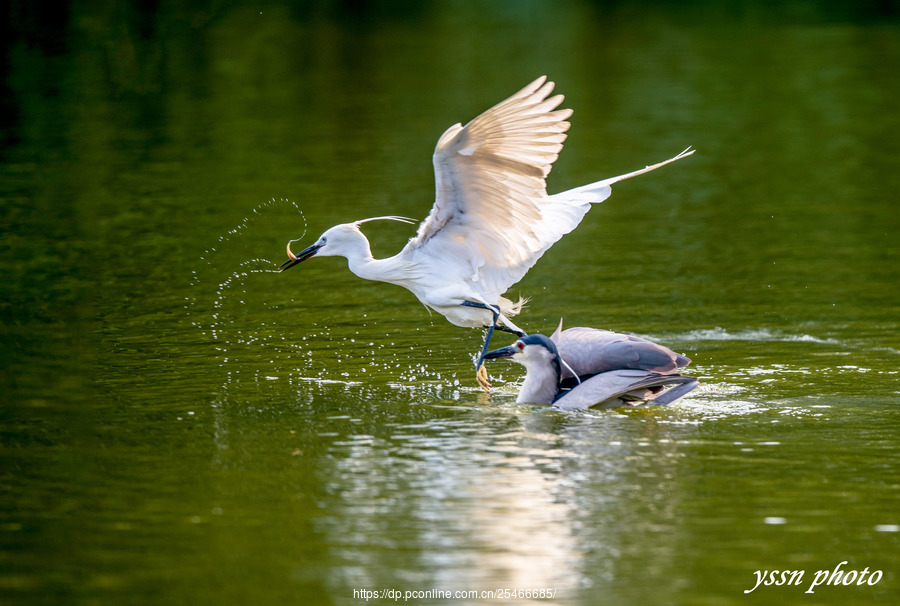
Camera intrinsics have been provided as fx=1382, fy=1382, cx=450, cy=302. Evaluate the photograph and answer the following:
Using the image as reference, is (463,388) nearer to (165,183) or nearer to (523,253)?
(523,253)

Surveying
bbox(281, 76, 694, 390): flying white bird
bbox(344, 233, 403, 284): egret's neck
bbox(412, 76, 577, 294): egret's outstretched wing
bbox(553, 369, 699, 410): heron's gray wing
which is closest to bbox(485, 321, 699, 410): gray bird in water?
bbox(553, 369, 699, 410): heron's gray wing

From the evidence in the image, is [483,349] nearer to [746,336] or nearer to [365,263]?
[365,263]

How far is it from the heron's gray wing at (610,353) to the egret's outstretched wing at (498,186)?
89 cm

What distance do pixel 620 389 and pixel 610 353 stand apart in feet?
1.50

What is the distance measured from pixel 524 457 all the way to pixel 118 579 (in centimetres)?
276

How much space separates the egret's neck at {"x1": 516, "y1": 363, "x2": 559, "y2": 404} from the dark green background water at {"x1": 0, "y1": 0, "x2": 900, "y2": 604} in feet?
0.76

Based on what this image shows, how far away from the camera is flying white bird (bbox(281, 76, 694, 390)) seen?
9.62m

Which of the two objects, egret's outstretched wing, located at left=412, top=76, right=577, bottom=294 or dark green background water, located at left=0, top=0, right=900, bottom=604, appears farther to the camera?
egret's outstretched wing, located at left=412, top=76, right=577, bottom=294

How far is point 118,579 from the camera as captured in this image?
6848 mm

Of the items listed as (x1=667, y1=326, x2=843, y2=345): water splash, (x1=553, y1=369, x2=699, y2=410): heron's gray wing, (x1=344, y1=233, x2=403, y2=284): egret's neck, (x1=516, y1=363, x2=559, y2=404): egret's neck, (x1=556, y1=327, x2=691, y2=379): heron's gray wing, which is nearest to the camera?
(x1=553, y1=369, x2=699, y2=410): heron's gray wing

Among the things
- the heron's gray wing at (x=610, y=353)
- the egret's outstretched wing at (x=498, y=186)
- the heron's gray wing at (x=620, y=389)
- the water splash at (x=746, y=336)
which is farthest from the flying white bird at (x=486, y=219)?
the water splash at (x=746, y=336)

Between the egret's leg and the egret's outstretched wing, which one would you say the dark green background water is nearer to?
the egret's leg

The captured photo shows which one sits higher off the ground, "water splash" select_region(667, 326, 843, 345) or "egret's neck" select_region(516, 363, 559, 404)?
"water splash" select_region(667, 326, 843, 345)

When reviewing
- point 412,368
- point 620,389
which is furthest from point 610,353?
point 412,368
